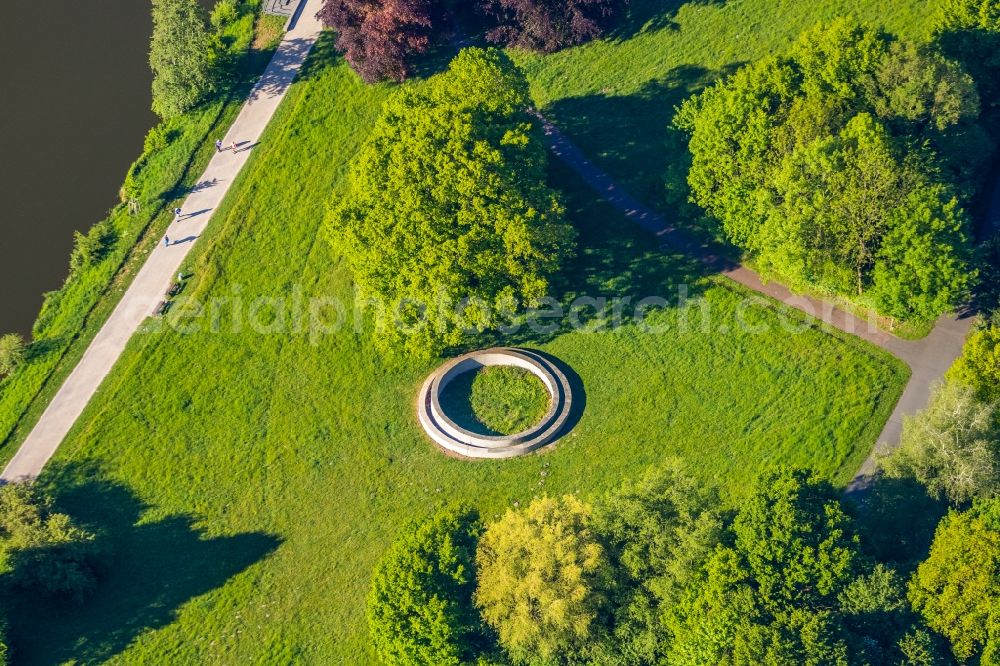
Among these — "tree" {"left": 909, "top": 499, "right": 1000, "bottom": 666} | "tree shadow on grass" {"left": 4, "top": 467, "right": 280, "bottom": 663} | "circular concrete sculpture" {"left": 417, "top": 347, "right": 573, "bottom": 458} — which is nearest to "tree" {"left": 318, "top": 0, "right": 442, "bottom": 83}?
"circular concrete sculpture" {"left": 417, "top": 347, "right": 573, "bottom": 458}

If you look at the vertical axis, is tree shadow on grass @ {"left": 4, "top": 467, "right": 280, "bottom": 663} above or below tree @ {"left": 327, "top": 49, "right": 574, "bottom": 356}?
below

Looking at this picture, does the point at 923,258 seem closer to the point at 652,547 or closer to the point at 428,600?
the point at 652,547

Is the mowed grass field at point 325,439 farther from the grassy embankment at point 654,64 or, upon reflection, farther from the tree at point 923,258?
the grassy embankment at point 654,64

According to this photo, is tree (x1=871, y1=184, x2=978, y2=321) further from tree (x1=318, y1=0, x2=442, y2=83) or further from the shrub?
the shrub

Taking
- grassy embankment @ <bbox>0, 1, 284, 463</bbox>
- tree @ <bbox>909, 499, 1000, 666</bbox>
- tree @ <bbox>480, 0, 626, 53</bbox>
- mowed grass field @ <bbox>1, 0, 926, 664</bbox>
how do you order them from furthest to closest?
1. tree @ <bbox>480, 0, 626, 53</bbox>
2. grassy embankment @ <bbox>0, 1, 284, 463</bbox>
3. mowed grass field @ <bbox>1, 0, 926, 664</bbox>
4. tree @ <bbox>909, 499, 1000, 666</bbox>

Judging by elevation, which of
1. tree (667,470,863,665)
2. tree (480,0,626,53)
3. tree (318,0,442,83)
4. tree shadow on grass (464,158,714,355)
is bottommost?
tree (667,470,863,665)

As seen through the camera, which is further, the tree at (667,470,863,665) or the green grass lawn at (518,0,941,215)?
the green grass lawn at (518,0,941,215)

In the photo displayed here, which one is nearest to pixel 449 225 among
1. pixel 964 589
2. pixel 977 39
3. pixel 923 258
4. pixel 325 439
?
pixel 325 439
